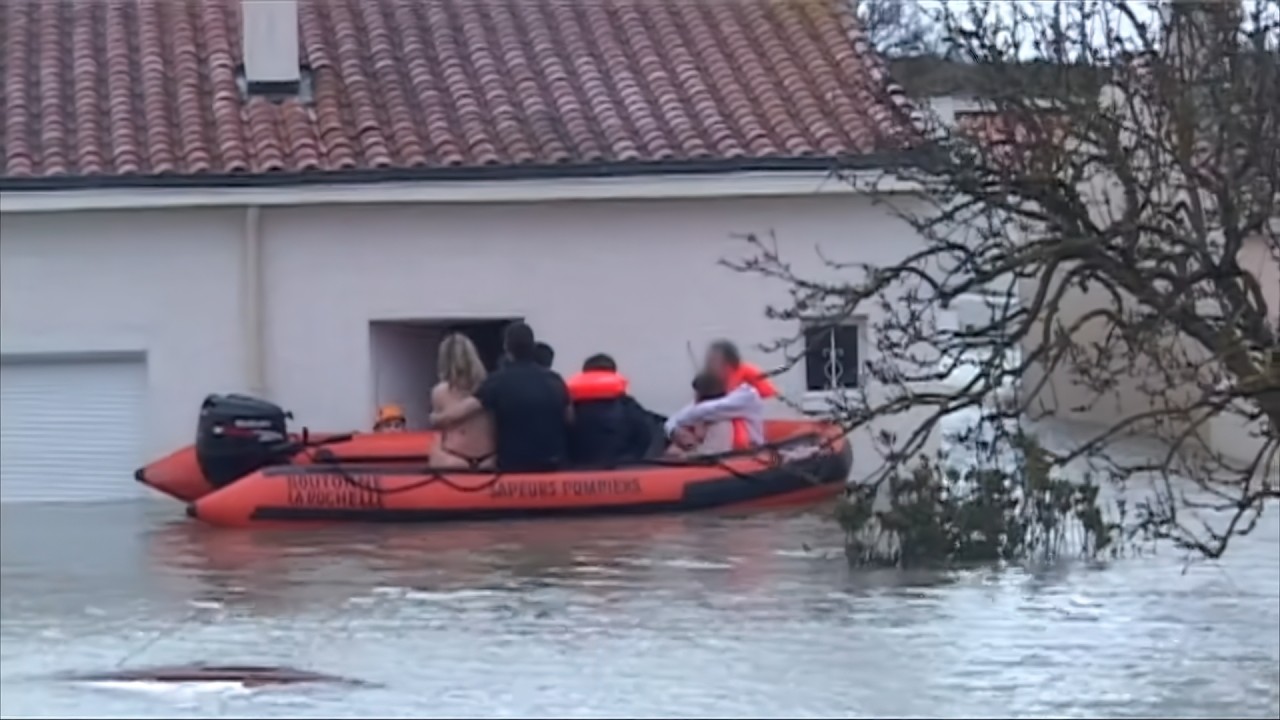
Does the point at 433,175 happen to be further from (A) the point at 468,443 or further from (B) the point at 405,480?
(B) the point at 405,480

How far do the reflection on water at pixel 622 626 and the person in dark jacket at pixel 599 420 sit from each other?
3.41ft

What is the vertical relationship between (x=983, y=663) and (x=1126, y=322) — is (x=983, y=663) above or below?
below

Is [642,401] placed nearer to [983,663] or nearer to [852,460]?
[852,460]

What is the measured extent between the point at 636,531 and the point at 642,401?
4139 millimetres

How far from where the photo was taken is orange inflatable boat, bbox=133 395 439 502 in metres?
18.9

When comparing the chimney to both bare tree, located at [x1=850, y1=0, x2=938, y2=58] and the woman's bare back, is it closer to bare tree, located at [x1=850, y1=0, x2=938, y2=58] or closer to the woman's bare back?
bare tree, located at [x1=850, y1=0, x2=938, y2=58]

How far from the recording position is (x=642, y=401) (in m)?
21.7

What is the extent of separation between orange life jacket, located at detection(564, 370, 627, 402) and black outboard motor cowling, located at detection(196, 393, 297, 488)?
2235 mm

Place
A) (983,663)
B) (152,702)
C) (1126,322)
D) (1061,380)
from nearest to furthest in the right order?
(152,702), (983,663), (1126,322), (1061,380)

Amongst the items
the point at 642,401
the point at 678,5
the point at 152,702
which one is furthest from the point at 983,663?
the point at 678,5

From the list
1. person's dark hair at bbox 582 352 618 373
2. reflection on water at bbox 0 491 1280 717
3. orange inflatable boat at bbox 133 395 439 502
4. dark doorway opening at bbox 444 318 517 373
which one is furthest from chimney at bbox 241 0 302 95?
reflection on water at bbox 0 491 1280 717

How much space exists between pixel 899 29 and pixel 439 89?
583cm

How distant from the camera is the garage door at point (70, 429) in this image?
69.5 ft

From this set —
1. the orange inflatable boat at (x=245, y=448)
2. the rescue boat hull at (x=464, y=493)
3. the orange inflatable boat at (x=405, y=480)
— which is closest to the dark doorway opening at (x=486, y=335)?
the orange inflatable boat at (x=405, y=480)
